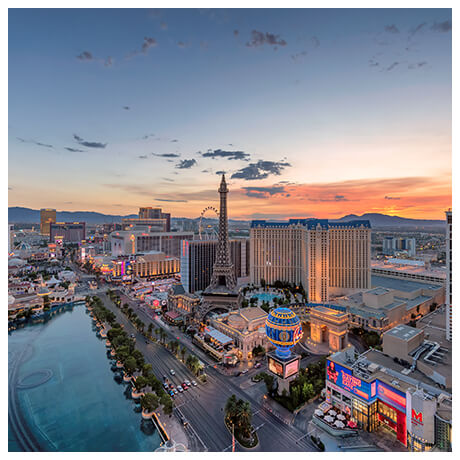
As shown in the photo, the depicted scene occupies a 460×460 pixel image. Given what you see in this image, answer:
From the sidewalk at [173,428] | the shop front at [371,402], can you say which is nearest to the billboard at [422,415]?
the shop front at [371,402]

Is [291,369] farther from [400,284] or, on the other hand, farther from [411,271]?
[411,271]

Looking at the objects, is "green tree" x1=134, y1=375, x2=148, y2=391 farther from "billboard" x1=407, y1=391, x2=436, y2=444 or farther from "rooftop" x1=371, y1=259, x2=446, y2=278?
"rooftop" x1=371, y1=259, x2=446, y2=278

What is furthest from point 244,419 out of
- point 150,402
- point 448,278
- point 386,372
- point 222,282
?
point 222,282

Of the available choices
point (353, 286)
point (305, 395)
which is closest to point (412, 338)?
point (305, 395)

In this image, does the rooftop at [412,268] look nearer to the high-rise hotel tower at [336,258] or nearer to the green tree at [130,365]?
the high-rise hotel tower at [336,258]

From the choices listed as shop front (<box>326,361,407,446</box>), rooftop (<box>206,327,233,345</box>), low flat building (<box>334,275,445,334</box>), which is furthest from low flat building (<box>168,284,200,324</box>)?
shop front (<box>326,361,407,446</box>)
